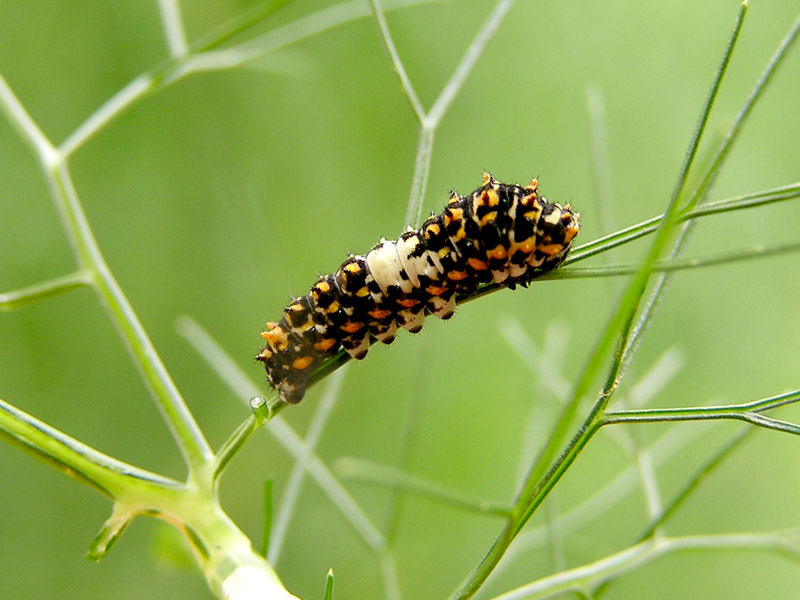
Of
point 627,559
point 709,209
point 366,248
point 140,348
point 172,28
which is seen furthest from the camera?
point 366,248

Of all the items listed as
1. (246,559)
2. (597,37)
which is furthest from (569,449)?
(597,37)

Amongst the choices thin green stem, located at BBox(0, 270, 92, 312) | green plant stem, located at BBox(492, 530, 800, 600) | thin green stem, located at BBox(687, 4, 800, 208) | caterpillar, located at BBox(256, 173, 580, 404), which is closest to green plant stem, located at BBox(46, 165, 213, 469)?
thin green stem, located at BBox(0, 270, 92, 312)

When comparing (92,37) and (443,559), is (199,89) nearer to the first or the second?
(92,37)

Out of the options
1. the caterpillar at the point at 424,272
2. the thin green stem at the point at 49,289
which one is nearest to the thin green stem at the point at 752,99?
the caterpillar at the point at 424,272

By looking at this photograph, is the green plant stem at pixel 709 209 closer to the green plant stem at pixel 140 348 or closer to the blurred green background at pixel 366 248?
the green plant stem at pixel 140 348

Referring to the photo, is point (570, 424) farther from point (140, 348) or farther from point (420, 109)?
point (420, 109)

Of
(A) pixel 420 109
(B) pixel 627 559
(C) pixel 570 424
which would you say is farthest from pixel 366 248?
(C) pixel 570 424
